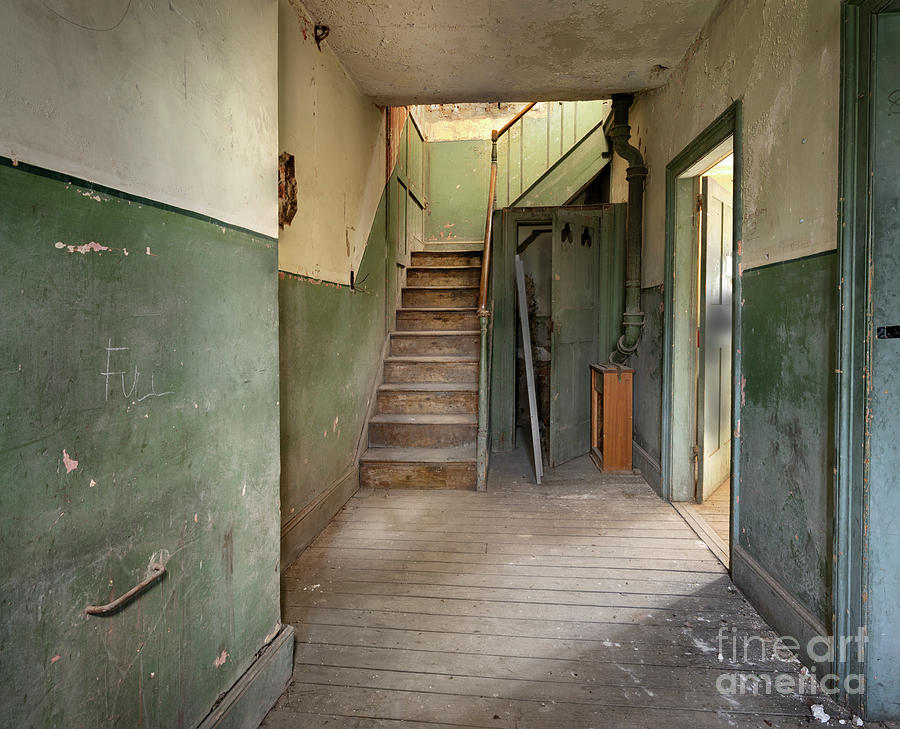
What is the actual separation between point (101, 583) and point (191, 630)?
343 millimetres

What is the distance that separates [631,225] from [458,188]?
9.86ft

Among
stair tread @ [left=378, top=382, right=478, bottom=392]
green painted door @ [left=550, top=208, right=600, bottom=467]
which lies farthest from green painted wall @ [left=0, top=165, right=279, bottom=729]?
green painted door @ [left=550, top=208, right=600, bottom=467]

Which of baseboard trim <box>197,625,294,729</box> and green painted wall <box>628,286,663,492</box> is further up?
green painted wall <box>628,286,663,492</box>

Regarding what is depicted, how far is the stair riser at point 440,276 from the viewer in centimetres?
519

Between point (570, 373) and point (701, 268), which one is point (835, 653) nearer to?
point (701, 268)

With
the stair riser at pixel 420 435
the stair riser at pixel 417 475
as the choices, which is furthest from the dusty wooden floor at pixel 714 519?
the stair riser at pixel 420 435

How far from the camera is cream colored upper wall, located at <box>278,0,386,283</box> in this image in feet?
7.79

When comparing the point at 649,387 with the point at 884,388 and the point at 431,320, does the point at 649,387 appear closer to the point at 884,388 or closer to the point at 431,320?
the point at 431,320

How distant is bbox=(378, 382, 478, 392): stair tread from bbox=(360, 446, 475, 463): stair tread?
1.57 ft

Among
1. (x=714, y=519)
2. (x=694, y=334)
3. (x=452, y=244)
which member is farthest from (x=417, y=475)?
(x=452, y=244)

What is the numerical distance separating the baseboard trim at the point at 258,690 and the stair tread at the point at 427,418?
212 cm

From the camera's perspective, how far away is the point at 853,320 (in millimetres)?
1464

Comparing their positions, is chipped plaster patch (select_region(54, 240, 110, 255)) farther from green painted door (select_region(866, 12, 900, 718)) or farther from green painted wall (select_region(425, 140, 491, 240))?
green painted wall (select_region(425, 140, 491, 240))

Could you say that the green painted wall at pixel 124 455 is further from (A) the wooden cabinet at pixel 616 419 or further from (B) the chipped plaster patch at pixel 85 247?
(A) the wooden cabinet at pixel 616 419
